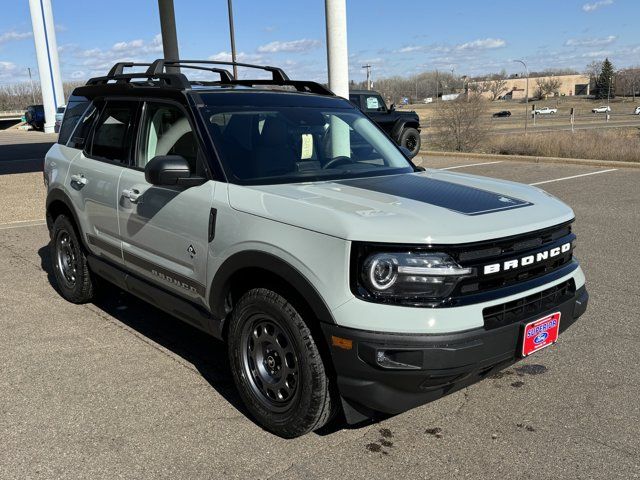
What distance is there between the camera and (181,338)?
464cm

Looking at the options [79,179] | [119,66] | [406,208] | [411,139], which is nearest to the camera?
[406,208]

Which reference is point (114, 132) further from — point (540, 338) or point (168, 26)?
point (168, 26)

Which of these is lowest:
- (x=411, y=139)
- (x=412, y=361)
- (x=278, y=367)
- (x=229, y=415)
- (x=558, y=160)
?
(x=229, y=415)

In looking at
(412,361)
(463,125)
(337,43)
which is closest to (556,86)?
(463,125)

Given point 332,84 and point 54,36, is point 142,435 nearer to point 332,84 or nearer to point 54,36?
point 332,84

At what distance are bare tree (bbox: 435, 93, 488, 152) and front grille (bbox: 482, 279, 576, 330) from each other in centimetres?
2413

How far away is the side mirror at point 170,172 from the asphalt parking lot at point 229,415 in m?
1.32

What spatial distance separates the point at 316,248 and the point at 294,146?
125 centimetres

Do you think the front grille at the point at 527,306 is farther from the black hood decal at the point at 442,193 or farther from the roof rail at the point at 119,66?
the roof rail at the point at 119,66

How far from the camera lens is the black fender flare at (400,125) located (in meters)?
17.9

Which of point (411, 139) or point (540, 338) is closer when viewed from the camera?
point (540, 338)

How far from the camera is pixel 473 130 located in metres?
26.7

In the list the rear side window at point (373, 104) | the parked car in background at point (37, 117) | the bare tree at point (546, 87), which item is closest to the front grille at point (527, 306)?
the rear side window at point (373, 104)

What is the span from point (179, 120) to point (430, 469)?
259 cm
